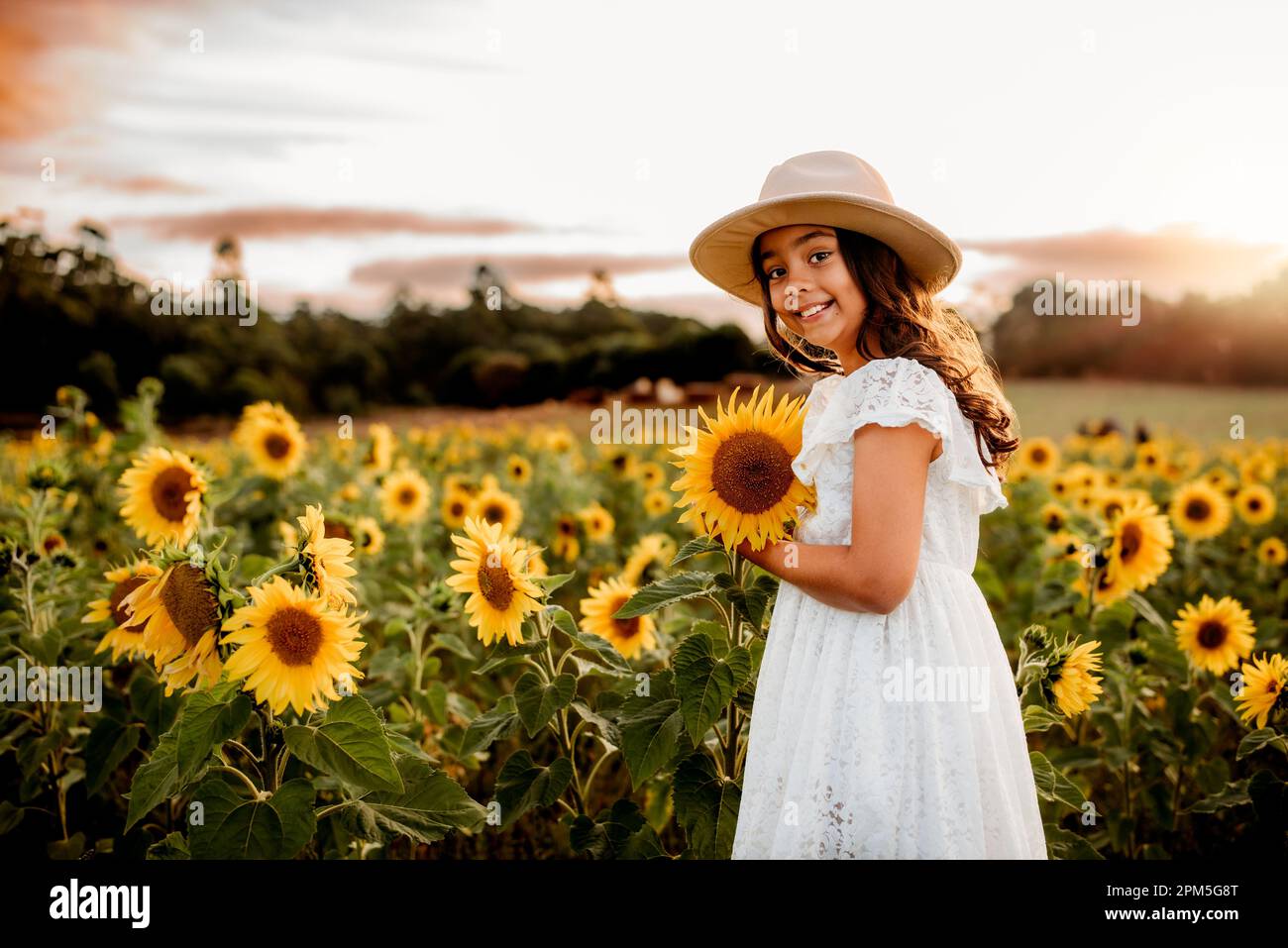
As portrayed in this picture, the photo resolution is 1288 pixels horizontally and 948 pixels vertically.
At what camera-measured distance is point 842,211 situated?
228cm

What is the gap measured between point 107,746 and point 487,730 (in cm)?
126

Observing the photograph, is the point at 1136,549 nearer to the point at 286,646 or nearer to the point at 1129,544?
the point at 1129,544

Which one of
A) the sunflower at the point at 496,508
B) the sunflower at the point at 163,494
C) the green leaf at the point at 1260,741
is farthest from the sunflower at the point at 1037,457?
the sunflower at the point at 163,494

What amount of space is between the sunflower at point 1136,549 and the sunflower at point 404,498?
11.8 ft

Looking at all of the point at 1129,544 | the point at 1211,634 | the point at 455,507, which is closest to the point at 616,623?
the point at 1129,544

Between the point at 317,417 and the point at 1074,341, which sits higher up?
the point at 1074,341

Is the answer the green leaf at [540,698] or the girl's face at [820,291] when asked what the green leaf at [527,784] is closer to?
the green leaf at [540,698]

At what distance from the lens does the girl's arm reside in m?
1.97

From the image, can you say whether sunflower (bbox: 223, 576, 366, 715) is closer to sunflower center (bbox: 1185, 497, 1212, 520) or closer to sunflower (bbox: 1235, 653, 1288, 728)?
sunflower (bbox: 1235, 653, 1288, 728)

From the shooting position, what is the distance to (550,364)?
16.6 m

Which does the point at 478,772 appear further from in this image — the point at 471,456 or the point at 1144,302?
the point at 1144,302
